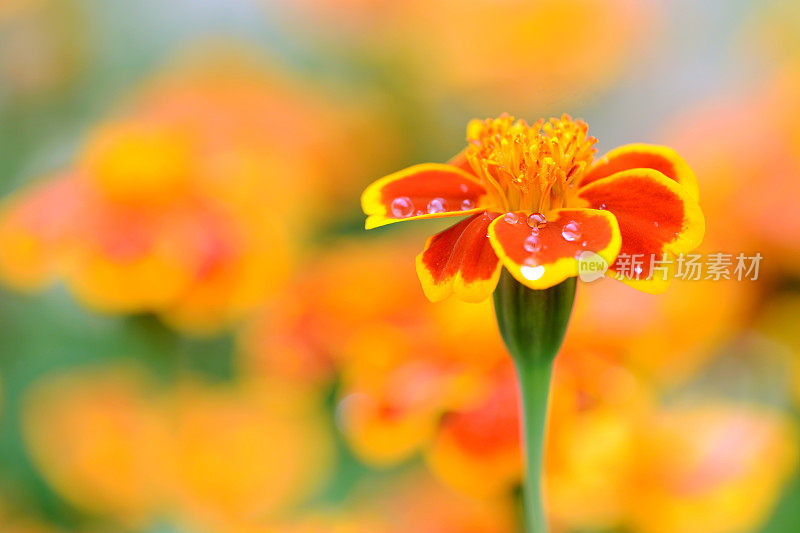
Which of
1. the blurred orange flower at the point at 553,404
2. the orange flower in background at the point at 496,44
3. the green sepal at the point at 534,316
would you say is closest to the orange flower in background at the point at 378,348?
the blurred orange flower at the point at 553,404

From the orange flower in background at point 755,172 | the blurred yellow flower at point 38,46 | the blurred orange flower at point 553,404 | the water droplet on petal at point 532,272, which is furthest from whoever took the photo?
the blurred yellow flower at point 38,46

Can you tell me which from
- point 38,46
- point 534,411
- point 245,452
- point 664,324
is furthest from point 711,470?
point 38,46

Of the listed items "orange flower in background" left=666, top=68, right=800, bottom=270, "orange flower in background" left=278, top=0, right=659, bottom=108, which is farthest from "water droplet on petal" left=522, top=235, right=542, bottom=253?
"orange flower in background" left=278, top=0, right=659, bottom=108

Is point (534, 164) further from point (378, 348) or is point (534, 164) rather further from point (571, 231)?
point (378, 348)

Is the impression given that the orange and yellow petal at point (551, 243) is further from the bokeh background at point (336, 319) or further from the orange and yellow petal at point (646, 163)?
the bokeh background at point (336, 319)

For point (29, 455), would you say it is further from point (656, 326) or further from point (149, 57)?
point (149, 57)

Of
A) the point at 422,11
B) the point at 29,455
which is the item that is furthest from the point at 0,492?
the point at 422,11

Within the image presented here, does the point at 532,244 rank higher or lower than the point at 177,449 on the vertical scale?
higher
